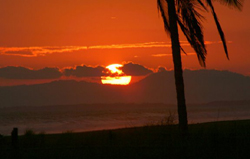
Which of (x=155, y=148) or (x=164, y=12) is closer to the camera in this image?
(x=155, y=148)

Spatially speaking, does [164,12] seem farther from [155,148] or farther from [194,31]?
[155,148]

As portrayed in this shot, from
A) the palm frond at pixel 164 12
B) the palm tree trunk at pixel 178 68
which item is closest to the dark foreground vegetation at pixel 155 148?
the palm tree trunk at pixel 178 68

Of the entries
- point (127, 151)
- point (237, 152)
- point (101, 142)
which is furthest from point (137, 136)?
point (237, 152)

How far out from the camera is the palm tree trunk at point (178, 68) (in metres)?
15.3

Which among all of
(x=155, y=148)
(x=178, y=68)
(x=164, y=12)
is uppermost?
(x=164, y=12)

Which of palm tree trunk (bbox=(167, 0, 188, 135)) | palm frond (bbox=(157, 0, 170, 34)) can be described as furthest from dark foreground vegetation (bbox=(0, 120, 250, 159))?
palm frond (bbox=(157, 0, 170, 34))

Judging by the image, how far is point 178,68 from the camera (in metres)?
15.4

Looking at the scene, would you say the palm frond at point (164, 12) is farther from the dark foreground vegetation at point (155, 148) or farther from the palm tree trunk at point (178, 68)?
the dark foreground vegetation at point (155, 148)

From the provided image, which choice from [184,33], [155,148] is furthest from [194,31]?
[155,148]

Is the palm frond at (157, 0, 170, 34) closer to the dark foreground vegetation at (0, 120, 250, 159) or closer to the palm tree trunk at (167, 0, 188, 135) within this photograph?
the palm tree trunk at (167, 0, 188, 135)

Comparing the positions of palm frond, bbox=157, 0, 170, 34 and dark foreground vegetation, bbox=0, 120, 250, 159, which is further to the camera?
palm frond, bbox=157, 0, 170, 34

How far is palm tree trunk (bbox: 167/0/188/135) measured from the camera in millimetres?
15266

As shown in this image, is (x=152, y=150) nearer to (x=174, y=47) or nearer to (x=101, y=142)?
(x=101, y=142)

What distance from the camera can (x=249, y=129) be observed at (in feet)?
53.7
